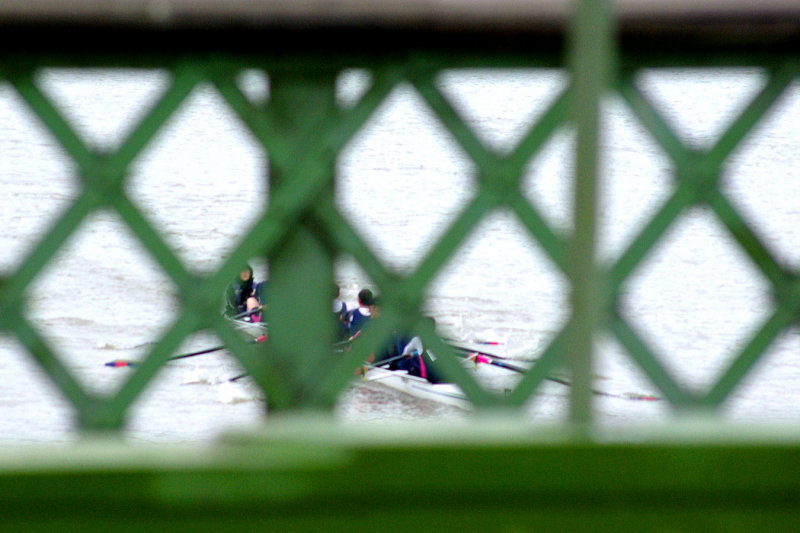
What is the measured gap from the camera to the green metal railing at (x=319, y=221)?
2.18 meters

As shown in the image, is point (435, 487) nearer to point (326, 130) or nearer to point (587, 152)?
point (587, 152)

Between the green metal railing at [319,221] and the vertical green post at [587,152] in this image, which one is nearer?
the vertical green post at [587,152]

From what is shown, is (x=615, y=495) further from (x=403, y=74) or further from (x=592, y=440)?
(x=403, y=74)

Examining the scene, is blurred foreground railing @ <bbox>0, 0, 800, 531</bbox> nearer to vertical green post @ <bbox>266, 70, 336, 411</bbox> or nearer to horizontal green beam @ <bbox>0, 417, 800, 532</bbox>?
vertical green post @ <bbox>266, 70, 336, 411</bbox>

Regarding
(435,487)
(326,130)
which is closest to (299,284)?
(326,130)

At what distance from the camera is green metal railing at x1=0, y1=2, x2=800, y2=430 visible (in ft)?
7.16

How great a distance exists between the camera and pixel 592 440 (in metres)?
1.28

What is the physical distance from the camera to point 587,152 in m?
1.26

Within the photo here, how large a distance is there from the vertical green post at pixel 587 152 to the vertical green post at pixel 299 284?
1.06m

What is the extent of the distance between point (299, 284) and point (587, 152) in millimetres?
1191

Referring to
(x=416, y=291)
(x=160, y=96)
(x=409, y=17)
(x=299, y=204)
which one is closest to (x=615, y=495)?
(x=416, y=291)

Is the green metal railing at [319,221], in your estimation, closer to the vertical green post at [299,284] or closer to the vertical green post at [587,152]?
the vertical green post at [299,284]

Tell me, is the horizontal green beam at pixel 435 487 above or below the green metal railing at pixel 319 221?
below

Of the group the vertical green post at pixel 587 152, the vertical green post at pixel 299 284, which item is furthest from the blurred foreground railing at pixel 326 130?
the vertical green post at pixel 587 152
